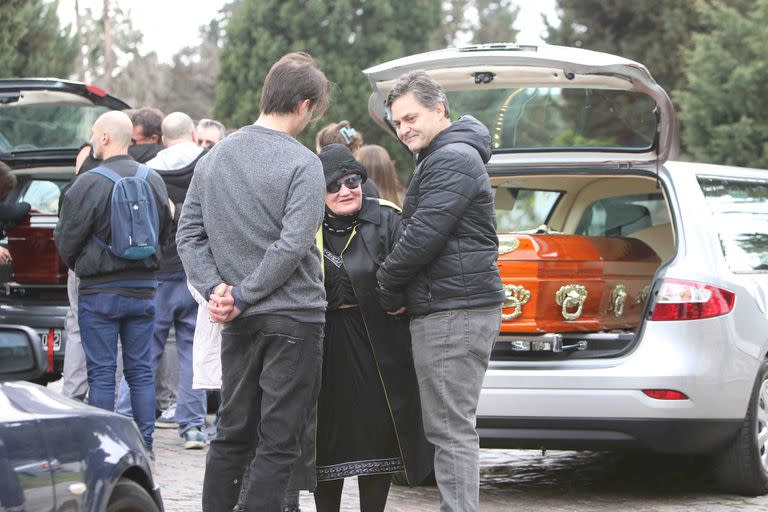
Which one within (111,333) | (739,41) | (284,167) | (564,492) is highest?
(739,41)

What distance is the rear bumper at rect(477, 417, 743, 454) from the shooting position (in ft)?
19.2

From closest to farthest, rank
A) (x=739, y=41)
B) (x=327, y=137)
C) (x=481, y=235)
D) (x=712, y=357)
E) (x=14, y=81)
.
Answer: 1. (x=481, y=235)
2. (x=712, y=357)
3. (x=327, y=137)
4. (x=14, y=81)
5. (x=739, y=41)

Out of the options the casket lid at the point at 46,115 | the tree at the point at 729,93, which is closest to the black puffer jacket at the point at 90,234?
the casket lid at the point at 46,115

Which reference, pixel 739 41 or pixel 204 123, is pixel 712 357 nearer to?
pixel 204 123

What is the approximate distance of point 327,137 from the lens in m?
7.19

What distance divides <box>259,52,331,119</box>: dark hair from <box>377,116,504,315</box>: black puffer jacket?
21.3 inches

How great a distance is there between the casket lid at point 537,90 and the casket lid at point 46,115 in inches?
109

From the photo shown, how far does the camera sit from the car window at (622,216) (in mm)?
7766

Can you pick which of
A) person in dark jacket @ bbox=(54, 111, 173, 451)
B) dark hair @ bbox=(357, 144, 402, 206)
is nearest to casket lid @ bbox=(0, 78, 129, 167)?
person in dark jacket @ bbox=(54, 111, 173, 451)

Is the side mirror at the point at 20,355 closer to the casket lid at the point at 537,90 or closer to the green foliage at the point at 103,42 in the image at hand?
the casket lid at the point at 537,90

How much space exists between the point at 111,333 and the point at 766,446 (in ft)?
11.1

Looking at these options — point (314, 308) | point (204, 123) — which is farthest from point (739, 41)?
point (314, 308)

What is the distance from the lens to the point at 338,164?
16.4ft

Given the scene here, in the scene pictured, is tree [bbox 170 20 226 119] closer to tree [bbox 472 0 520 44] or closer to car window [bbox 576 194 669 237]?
tree [bbox 472 0 520 44]
